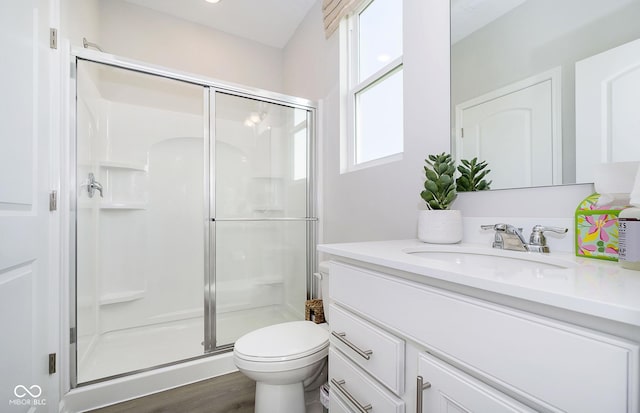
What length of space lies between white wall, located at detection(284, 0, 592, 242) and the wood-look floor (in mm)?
1047

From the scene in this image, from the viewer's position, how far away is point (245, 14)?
2373mm

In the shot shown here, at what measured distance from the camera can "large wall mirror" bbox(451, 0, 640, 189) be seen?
71cm

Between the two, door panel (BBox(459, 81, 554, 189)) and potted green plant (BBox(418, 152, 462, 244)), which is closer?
door panel (BBox(459, 81, 554, 189))

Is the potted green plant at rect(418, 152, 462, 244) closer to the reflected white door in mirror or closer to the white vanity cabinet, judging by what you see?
the reflected white door in mirror

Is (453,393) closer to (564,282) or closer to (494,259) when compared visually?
(564,282)

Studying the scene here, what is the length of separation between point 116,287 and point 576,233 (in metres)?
2.73

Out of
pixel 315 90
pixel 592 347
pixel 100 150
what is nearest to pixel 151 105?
pixel 100 150

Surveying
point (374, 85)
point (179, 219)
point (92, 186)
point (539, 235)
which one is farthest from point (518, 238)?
point (179, 219)

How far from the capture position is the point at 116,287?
2137 millimetres

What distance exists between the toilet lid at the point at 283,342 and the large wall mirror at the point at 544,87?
0.98m

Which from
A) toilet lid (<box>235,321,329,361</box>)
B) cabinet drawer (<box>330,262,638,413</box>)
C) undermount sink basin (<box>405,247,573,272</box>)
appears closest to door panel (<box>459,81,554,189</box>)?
undermount sink basin (<box>405,247,573,272</box>)

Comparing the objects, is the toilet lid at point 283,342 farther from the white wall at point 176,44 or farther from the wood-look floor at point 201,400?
the white wall at point 176,44

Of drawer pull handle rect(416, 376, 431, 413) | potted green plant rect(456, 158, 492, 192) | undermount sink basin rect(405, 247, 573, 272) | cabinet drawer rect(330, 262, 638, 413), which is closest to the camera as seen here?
cabinet drawer rect(330, 262, 638, 413)

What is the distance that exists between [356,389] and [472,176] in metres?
0.85
